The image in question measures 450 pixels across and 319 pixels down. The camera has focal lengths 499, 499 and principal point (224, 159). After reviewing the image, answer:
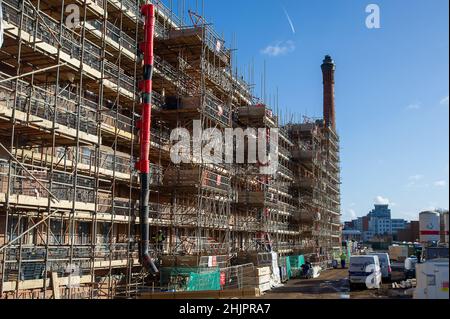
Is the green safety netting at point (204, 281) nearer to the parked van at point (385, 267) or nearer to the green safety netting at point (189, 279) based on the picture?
the green safety netting at point (189, 279)

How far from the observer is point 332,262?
56.2 m

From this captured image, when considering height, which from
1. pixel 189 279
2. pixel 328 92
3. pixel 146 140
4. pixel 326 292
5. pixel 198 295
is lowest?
pixel 326 292

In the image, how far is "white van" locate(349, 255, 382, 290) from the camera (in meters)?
28.5

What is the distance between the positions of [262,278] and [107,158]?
467 inches

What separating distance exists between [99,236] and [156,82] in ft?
33.8

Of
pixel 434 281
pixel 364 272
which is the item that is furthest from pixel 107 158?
pixel 434 281

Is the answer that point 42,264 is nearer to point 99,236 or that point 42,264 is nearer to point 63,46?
point 99,236

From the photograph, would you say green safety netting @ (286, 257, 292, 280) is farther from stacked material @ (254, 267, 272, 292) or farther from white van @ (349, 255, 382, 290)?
white van @ (349, 255, 382, 290)

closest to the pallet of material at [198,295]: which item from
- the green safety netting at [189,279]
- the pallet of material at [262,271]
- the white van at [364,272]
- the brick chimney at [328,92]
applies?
the green safety netting at [189,279]

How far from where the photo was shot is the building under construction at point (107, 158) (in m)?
17.6

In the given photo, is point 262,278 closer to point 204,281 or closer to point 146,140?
point 204,281

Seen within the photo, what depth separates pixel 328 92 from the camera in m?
77.8

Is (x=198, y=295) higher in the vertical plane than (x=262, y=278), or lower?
higher
